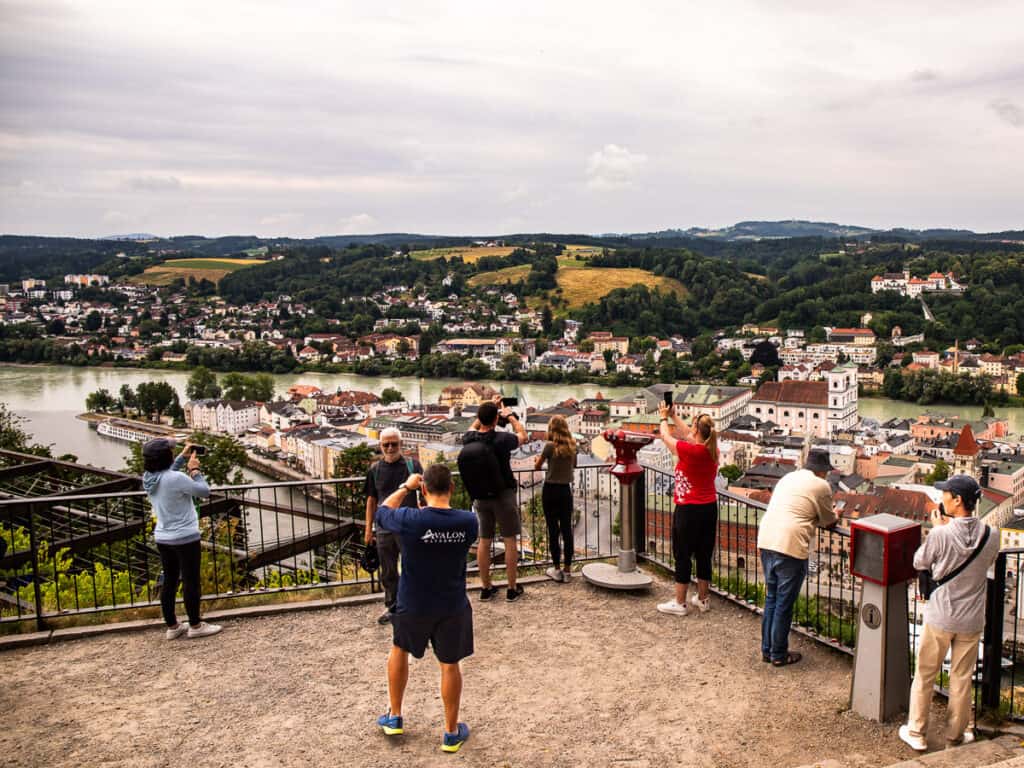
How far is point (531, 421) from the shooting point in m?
46.7

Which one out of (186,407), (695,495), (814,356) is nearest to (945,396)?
(814,356)

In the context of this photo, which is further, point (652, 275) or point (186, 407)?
point (652, 275)

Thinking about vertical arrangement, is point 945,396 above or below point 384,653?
below

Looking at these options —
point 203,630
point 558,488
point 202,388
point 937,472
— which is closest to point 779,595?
point 558,488

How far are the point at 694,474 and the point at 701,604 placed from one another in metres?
0.77

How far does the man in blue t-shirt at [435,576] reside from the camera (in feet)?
9.54

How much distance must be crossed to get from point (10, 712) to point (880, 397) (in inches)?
2654

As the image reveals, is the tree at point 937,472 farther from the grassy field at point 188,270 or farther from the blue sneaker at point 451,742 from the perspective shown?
the grassy field at point 188,270

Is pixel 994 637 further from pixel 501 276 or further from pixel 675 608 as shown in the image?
pixel 501 276

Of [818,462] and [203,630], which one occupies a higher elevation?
[818,462]

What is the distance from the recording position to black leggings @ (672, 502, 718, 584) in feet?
14.3

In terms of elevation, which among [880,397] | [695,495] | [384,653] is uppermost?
[695,495]

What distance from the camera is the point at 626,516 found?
16.8 ft

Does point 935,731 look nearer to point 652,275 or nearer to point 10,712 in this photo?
point 10,712
